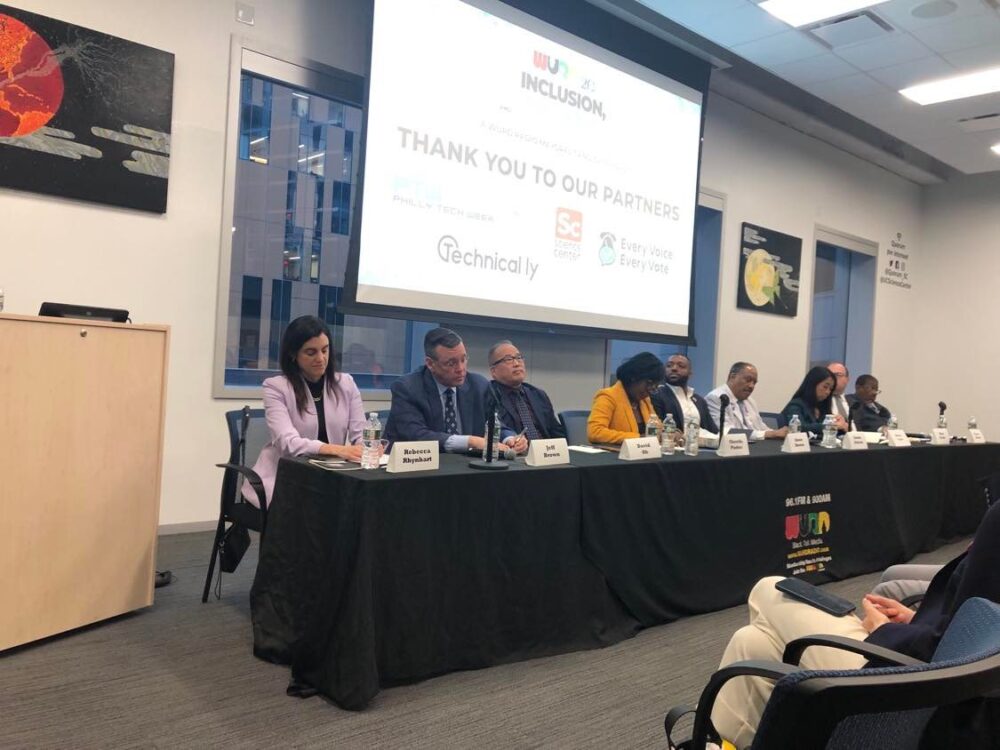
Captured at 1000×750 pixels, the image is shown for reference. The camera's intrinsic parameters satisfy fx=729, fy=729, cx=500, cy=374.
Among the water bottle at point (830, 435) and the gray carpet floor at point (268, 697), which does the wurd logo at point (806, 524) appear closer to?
the water bottle at point (830, 435)

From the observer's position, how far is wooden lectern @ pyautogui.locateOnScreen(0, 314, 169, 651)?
2.16 metres

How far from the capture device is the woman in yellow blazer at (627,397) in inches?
135

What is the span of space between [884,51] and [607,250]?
91.7 inches

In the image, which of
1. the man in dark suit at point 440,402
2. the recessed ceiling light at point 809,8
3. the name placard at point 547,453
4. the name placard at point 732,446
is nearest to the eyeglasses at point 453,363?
the man in dark suit at point 440,402

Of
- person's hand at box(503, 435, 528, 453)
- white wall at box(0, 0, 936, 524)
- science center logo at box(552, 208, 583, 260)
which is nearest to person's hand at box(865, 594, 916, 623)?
person's hand at box(503, 435, 528, 453)

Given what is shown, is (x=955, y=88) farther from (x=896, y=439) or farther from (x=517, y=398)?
(x=517, y=398)

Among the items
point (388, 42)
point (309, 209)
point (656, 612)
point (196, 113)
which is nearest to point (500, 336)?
point (309, 209)

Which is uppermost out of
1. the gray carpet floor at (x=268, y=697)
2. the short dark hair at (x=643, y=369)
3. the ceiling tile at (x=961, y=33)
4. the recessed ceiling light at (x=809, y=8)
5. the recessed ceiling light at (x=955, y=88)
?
the recessed ceiling light at (x=955, y=88)

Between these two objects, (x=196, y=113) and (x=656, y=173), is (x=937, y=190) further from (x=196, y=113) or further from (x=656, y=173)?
(x=196, y=113)

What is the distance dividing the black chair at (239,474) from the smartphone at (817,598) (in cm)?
180

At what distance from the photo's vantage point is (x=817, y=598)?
148 centimetres

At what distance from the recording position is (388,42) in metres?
3.78

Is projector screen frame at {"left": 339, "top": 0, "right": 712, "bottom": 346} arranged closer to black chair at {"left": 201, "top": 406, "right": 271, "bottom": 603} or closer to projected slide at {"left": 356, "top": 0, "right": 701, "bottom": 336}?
projected slide at {"left": 356, "top": 0, "right": 701, "bottom": 336}

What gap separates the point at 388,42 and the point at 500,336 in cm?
191
